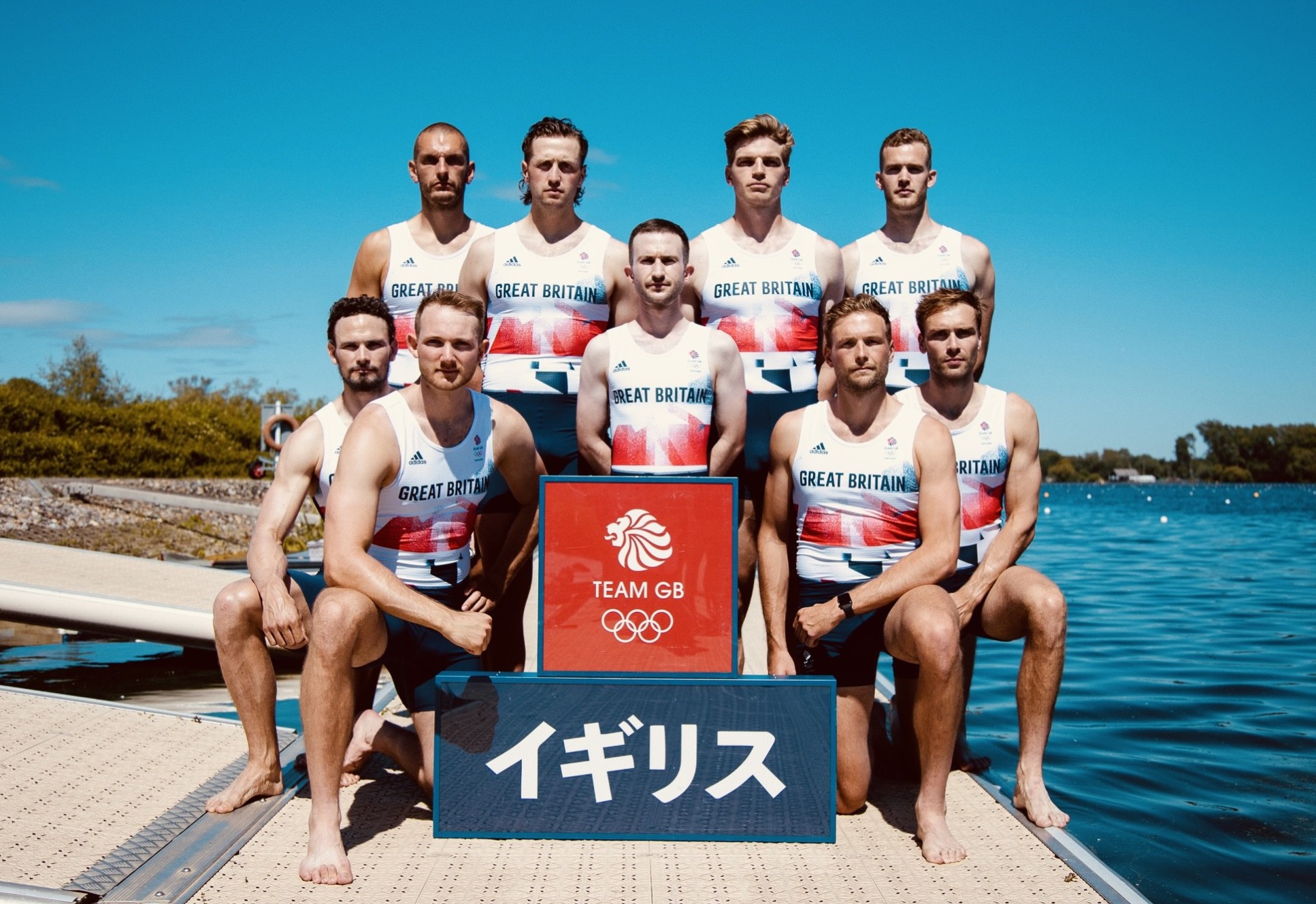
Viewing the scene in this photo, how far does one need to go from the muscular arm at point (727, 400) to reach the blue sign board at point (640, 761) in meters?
1.19

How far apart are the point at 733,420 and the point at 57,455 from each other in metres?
20.5

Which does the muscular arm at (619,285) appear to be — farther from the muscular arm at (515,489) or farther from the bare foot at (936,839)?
the bare foot at (936,839)

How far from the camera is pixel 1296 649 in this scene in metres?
12.0

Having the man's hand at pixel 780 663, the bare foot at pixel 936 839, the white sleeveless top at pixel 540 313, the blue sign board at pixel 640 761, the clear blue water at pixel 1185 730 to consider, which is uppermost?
the white sleeveless top at pixel 540 313

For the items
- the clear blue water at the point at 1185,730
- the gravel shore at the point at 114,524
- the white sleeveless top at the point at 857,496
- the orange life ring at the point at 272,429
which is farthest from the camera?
the gravel shore at the point at 114,524

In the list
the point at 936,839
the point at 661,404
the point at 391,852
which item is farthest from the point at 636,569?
the point at 936,839

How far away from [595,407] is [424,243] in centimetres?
135

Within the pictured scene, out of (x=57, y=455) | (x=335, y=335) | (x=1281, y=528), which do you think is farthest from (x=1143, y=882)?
(x=1281, y=528)

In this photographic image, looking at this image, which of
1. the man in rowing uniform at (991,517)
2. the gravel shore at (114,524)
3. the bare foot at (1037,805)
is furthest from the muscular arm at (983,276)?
the gravel shore at (114,524)

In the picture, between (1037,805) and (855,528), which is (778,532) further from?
(1037,805)

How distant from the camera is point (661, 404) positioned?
4.38m

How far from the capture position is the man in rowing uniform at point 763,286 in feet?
15.7

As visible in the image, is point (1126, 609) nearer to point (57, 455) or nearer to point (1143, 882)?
point (1143, 882)

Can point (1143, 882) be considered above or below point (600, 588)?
below
